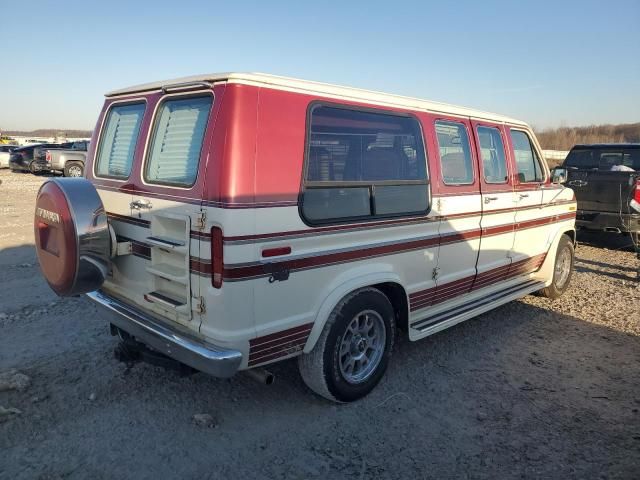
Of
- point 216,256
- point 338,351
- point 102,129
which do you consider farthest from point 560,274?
point 102,129

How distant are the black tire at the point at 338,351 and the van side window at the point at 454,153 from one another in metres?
1.35

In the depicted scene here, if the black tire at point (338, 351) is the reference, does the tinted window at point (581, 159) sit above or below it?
above

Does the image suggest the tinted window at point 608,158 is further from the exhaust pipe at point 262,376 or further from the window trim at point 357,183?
the exhaust pipe at point 262,376

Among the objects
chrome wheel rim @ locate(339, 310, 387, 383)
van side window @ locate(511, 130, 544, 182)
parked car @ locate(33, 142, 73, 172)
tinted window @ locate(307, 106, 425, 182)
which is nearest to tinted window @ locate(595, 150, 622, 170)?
van side window @ locate(511, 130, 544, 182)

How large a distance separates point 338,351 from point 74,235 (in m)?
1.96

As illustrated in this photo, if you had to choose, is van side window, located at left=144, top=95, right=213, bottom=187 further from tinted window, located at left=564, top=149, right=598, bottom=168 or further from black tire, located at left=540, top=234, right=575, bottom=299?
tinted window, located at left=564, top=149, right=598, bottom=168

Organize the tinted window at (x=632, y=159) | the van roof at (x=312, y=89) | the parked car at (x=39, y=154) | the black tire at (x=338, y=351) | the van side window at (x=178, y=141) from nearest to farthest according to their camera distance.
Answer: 1. the van roof at (x=312, y=89)
2. the van side window at (x=178, y=141)
3. the black tire at (x=338, y=351)
4. the tinted window at (x=632, y=159)
5. the parked car at (x=39, y=154)

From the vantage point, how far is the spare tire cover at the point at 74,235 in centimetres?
314

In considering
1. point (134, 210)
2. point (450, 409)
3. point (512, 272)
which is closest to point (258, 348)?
point (134, 210)

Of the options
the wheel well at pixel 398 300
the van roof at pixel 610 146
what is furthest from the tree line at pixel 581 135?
the wheel well at pixel 398 300

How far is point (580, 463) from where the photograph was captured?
304cm

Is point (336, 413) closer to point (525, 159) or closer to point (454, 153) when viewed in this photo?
point (454, 153)

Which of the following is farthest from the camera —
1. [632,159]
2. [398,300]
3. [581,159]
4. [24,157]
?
[24,157]

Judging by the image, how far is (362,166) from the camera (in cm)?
359
